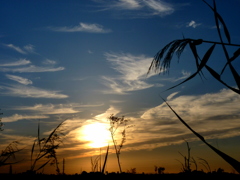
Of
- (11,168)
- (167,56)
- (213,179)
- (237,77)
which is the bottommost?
(213,179)

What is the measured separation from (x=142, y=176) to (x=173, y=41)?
3.22m

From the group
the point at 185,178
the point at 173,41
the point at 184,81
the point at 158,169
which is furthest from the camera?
the point at 158,169

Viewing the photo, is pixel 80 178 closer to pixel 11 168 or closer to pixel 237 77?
pixel 11 168

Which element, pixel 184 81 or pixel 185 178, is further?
pixel 185 178

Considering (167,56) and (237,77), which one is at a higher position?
(167,56)

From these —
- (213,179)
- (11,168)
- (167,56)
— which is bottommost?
(213,179)

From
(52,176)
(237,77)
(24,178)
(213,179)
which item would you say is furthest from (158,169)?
(237,77)

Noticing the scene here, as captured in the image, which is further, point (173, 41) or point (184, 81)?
point (173, 41)

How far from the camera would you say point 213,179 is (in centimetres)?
473

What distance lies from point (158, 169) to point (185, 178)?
2079 mm

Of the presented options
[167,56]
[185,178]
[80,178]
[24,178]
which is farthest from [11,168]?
[167,56]

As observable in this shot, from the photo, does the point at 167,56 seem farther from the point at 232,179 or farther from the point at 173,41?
the point at 232,179

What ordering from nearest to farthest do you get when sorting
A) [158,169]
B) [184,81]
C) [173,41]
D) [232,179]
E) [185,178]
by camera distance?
[184,81] < [173,41] < [232,179] < [185,178] < [158,169]

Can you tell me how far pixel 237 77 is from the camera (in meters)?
2.14
